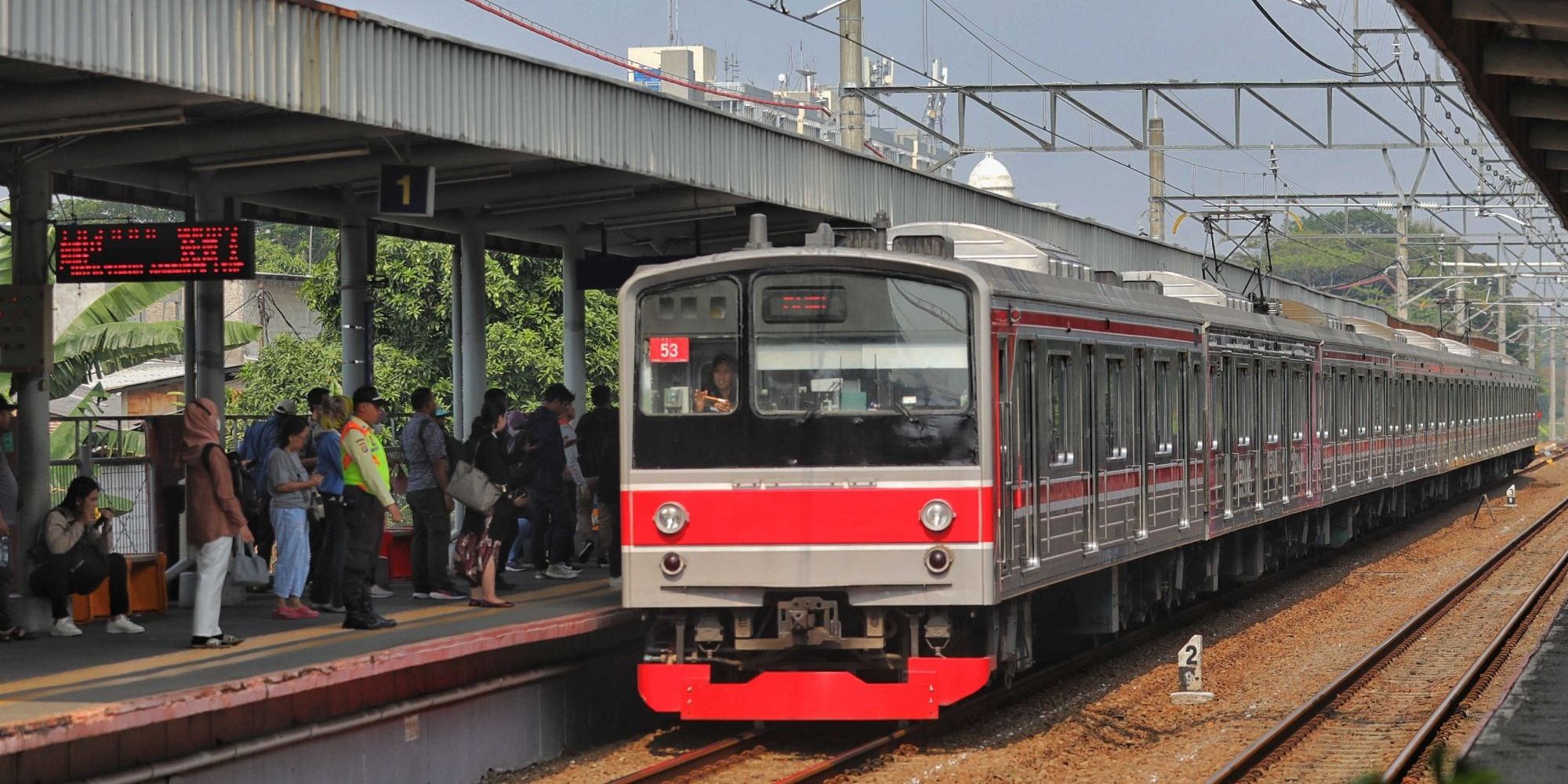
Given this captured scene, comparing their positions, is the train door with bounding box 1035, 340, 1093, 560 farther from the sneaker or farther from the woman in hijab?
the sneaker

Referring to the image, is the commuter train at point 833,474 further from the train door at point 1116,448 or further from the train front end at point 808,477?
the train door at point 1116,448

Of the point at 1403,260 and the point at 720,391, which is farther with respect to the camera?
the point at 1403,260

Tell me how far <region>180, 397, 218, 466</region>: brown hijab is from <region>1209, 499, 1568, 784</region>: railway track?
5690 mm

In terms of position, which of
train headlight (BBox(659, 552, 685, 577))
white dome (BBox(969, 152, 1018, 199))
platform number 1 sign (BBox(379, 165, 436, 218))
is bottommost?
train headlight (BBox(659, 552, 685, 577))

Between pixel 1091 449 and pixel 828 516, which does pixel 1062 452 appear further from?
pixel 828 516

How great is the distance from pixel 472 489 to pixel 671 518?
2220mm

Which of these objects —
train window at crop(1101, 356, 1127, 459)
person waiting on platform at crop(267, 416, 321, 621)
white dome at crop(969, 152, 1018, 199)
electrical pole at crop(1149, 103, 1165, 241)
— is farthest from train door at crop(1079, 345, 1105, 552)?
white dome at crop(969, 152, 1018, 199)

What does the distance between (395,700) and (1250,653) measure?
303 inches

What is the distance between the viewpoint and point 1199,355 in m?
15.6

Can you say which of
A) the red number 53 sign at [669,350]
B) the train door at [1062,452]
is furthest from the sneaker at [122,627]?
the train door at [1062,452]

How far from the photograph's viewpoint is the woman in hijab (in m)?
10.2

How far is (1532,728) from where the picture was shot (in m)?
10.9

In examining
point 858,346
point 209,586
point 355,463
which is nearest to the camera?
point 209,586

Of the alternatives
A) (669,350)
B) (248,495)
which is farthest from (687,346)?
(248,495)
